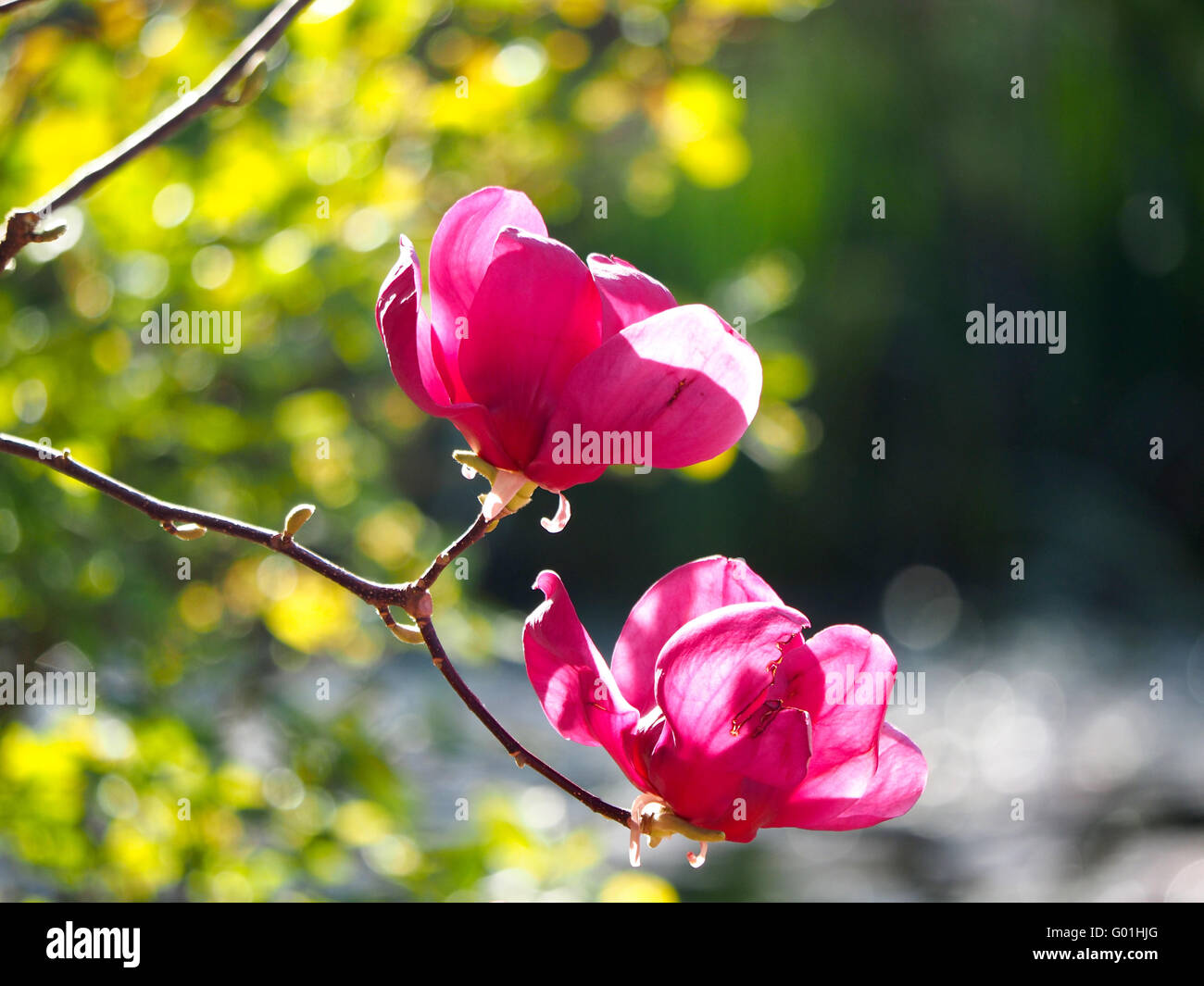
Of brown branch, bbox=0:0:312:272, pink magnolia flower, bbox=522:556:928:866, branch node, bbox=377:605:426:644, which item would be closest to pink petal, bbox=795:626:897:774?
pink magnolia flower, bbox=522:556:928:866

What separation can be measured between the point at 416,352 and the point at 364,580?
0.06 meters

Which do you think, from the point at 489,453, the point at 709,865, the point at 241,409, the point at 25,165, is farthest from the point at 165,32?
the point at 709,865

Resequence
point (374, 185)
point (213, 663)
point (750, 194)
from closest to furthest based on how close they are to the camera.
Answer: point (374, 185) → point (213, 663) → point (750, 194)

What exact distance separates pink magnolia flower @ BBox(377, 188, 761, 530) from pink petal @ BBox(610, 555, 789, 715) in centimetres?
3

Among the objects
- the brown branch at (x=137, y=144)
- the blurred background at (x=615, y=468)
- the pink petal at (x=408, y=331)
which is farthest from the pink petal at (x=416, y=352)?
the blurred background at (x=615, y=468)

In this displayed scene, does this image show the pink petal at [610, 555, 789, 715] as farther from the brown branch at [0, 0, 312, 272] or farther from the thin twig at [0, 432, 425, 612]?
the brown branch at [0, 0, 312, 272]

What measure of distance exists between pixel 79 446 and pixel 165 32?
0.30 meters

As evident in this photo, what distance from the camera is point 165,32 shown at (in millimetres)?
804

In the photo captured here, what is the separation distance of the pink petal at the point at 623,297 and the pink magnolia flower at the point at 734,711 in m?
0.07

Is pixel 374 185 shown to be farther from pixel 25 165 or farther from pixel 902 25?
pixel 902 25

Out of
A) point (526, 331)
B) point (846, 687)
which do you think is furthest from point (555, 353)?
point (846, 687)

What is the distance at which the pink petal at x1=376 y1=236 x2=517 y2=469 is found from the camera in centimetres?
31

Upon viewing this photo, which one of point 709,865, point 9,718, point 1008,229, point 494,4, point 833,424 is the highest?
point 1008,229

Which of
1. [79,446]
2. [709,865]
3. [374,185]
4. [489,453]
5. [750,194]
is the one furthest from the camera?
[750,194]
